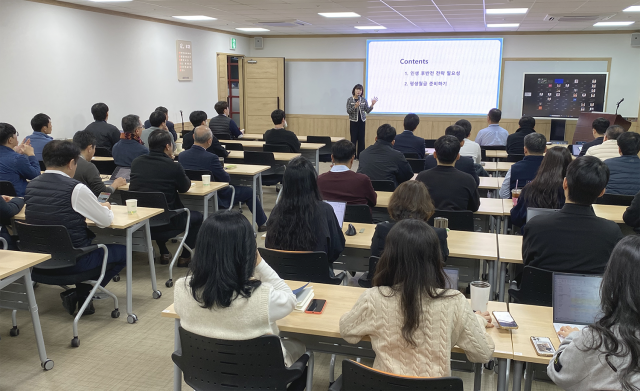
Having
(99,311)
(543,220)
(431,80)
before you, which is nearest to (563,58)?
(431,80)

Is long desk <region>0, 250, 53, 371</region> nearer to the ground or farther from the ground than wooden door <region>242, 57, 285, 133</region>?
nearer to the ground

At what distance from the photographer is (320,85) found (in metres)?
13.0

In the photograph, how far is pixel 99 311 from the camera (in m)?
3.99

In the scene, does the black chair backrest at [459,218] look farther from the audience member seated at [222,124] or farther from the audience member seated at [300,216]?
the audience member seated at [222,124]

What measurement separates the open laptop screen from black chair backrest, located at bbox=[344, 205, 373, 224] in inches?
76.6

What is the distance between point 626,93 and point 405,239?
39.1ft

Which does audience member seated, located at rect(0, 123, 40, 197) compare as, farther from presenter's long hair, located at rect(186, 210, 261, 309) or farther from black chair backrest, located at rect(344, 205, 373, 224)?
presenter's long hair, located at rect(186, 210, 261, 309)

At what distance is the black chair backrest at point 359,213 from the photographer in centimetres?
399

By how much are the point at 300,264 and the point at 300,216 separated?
0.91ft

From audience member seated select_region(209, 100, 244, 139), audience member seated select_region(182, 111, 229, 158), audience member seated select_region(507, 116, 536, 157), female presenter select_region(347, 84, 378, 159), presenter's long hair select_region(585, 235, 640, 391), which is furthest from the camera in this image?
female presenter select_region(347, 84, 378, 159)

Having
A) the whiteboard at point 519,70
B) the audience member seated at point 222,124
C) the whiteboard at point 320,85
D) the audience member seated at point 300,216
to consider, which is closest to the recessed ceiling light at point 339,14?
the audience member seated at point 222,124

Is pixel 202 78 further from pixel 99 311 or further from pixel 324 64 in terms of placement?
pixel 99 311

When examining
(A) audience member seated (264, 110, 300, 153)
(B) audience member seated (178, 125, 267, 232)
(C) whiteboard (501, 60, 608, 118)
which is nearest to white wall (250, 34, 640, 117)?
(C) whiteboard (501, 60, 608, 118)

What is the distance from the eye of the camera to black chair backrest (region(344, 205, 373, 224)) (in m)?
3.99
